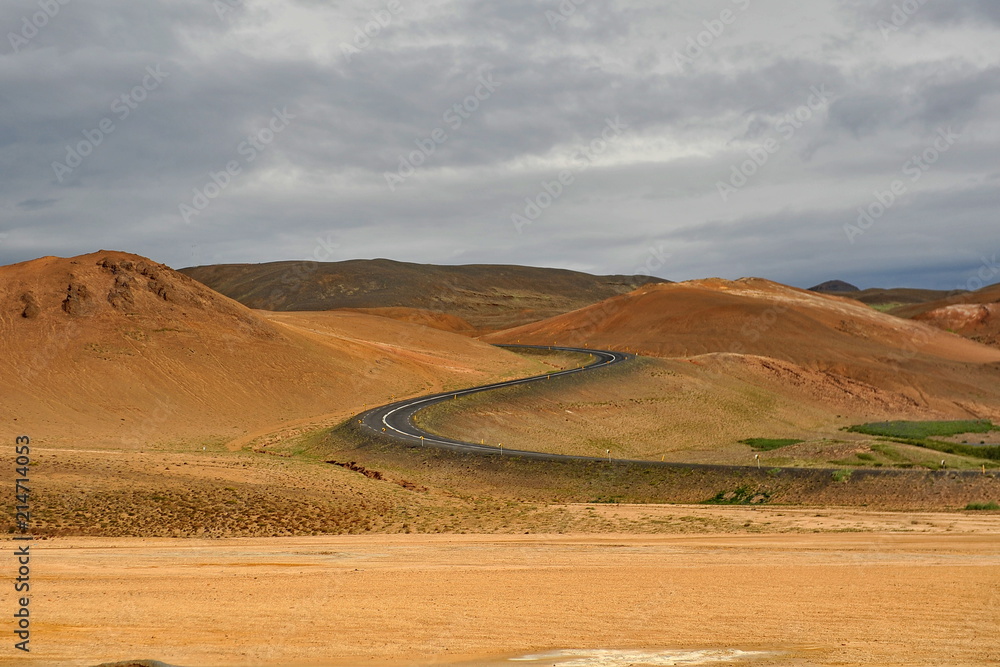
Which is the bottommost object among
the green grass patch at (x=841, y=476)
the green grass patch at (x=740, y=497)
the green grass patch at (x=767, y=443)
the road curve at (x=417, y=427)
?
the green grass patch at (x=767, y=443)

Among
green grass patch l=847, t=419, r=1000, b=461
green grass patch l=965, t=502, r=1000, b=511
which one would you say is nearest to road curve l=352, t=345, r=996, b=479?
green grass patch l=965, t=502, r=1000, b=511

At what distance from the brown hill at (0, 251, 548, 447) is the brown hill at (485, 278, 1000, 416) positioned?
1145 inches

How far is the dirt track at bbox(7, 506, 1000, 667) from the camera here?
13305 mm

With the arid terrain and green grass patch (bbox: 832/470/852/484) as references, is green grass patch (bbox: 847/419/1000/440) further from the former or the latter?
green grass patch (bbox: 832/470/852/484)

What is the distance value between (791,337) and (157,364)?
66.0 meters

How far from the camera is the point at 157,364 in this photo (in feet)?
206

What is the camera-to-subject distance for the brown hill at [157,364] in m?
54.9

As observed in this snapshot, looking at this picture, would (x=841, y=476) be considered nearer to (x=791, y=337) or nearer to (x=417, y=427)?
(x=417, y=427)

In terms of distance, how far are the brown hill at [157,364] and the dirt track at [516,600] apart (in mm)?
33272

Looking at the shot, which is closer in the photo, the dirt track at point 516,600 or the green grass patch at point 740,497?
the dirt track at point 516,600

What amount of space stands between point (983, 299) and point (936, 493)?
137041 mm

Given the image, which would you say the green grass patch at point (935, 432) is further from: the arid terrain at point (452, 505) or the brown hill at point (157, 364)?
the brown hill at point (157, 364)

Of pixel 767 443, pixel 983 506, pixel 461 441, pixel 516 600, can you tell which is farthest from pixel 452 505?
pixel 767 443

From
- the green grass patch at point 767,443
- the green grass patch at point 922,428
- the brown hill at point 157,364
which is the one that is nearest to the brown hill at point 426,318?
the brown hill at point 157,364
